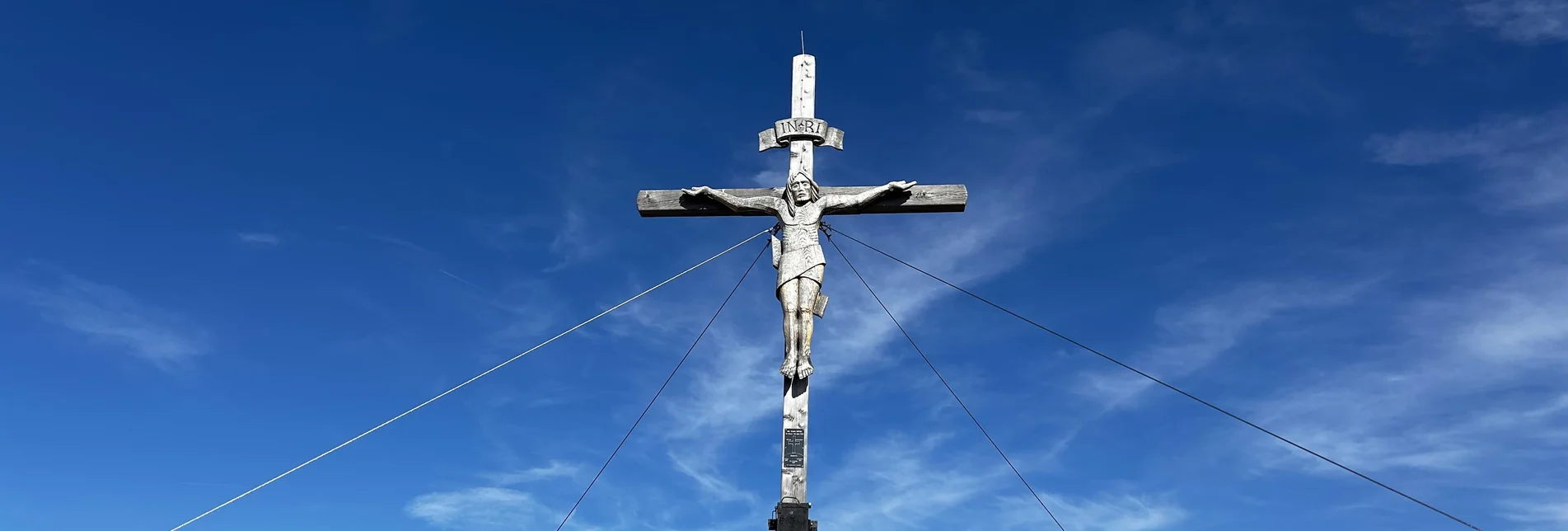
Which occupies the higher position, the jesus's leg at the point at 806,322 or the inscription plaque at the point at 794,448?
the jesus's leg at the point at 806,322

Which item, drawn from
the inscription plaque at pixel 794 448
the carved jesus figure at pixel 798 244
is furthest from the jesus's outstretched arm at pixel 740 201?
the inscription plaque at pixel 794 448

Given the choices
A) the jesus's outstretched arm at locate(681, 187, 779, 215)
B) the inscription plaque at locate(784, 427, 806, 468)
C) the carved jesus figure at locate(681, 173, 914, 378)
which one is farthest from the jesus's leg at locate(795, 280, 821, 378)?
the jesus's outstretched arm at locate(681, 187, 779, 215)

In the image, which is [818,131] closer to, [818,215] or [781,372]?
[818,215]

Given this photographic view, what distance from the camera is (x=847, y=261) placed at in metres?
12.2

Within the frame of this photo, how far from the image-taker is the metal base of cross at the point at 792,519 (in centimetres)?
1055

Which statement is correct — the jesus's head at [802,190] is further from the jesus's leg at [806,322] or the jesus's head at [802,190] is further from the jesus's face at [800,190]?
the jesus's leg at [806,322]

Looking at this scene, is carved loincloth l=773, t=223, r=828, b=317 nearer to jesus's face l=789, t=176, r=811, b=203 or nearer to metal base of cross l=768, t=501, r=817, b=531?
jesus's face l=789, t=176, r=811, b=203

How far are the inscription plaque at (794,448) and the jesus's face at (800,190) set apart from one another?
219cm

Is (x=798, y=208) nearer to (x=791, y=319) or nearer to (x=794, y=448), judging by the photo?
(x=791, y=319)

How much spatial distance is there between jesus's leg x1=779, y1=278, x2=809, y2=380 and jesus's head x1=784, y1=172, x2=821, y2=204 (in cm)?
85

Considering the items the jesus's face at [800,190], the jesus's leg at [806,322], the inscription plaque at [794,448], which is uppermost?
the jesus's face at [800,190]

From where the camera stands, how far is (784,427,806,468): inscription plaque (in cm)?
1086

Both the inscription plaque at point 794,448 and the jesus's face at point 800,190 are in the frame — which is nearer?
the inscription plaque at point 794,448

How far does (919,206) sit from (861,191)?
591 millimetres
